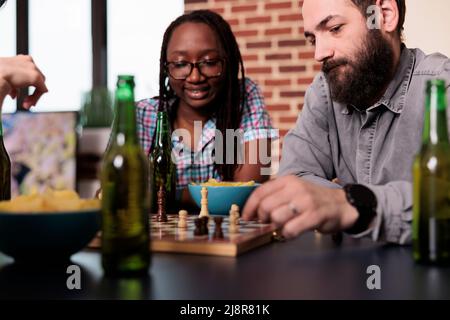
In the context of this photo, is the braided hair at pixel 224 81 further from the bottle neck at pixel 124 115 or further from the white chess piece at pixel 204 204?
the bottle neck at pixel 124 115

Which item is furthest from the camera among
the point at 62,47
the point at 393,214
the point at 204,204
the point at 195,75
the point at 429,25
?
the point at 62,47

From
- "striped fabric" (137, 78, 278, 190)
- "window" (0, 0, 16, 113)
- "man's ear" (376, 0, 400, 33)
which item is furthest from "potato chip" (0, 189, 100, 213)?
"window" (0, 0, 16, 113)

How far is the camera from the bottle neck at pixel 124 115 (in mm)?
754

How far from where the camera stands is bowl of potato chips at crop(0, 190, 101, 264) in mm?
755

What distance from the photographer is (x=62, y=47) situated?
4121mm

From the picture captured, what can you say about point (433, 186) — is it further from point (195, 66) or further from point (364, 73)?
point (195, 66)

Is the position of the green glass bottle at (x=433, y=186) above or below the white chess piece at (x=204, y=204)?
above

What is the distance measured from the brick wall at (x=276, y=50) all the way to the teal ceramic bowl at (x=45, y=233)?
2460 millimetres

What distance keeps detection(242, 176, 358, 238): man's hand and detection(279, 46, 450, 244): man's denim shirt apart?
473 mm

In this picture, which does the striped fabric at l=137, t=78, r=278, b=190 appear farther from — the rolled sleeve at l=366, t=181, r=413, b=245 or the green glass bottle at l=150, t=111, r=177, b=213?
the rolled sleeve at l=366, t=181, r=413, b=245

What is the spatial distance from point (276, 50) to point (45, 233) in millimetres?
2633

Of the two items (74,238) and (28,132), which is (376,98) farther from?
(28,132)

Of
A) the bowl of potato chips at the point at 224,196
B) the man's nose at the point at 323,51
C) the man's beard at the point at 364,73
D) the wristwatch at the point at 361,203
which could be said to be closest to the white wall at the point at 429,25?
the man's beard at the point at 364,73

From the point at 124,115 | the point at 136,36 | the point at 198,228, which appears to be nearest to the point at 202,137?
the point at 198,228
